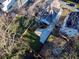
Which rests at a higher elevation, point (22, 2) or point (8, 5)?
point (8, 5)

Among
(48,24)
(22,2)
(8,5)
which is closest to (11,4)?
(8,5)

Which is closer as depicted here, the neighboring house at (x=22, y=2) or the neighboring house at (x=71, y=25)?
the neighboring house at (x=71, y=25)

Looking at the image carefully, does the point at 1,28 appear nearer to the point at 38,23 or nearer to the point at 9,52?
the point at 9,52

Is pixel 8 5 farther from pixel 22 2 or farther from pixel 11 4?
pixel 22 2

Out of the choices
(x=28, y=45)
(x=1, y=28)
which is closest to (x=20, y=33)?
(x=28, y=45)

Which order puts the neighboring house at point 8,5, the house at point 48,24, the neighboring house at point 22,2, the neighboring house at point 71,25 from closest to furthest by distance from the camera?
the neighboring house at point 71,25 → the house at point 48,24 → the neighboring house at point 8,5 → the neighboring house at point 22,2

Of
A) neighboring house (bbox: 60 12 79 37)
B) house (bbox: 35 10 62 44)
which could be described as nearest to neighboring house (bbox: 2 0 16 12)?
house (bbox: 35 10 62 44)

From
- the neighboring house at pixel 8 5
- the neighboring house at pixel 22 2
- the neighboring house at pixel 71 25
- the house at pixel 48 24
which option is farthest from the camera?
the neighboring house at pixel 22 2

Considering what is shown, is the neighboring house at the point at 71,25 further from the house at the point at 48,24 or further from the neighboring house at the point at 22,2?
the neighboring house at the point at 22,2

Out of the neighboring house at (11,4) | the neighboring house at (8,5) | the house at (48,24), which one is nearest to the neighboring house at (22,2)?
the neighboring house at (11,4)
